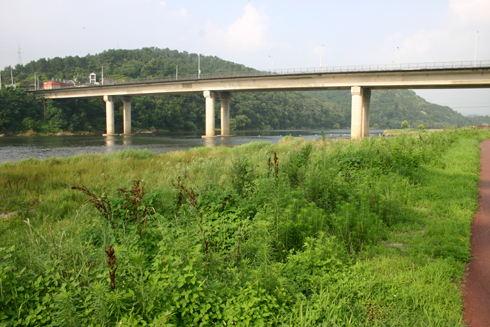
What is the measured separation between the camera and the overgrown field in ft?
10.9

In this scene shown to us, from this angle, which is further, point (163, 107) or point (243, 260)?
point (163, 107)

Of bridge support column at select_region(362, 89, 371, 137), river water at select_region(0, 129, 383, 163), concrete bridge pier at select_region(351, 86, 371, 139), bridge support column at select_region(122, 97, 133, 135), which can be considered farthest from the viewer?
bridge support column at select_region(122, 97, 133, 135)

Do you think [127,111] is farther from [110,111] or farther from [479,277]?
[479,277]

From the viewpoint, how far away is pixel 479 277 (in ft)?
15.5

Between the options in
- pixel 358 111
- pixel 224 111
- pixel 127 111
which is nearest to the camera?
pixel 358 111

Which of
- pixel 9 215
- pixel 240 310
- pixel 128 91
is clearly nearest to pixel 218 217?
pixel 240 310

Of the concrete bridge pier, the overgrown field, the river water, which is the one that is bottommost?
the river water

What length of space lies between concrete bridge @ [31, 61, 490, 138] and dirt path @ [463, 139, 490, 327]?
4523 cm

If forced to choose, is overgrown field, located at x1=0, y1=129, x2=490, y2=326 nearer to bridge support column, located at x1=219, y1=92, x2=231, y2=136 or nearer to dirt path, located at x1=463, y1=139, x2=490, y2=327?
dirt path, located at x1=463, y1=139, x2=490, y2=327

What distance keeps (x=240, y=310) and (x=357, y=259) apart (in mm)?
2378

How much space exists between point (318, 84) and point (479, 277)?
5261 cm

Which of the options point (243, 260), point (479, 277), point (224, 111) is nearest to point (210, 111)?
point (224, 111)

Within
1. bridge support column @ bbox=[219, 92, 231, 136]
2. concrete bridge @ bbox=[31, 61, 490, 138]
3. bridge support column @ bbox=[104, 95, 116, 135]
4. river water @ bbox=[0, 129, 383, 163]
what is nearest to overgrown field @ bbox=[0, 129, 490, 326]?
river water @ bbox=[0, 129, 383, 163]

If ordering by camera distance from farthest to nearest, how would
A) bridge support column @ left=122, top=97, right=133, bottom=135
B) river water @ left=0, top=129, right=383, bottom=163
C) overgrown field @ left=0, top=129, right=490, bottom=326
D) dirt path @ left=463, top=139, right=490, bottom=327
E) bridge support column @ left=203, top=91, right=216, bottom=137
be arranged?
bridge support column @ left=122, top=97, right=133, bottom=135
bridge support column @ left=203, top=91, right=216, bottom=137
river water @ left=0, top=129, right=383, bottom=163
dirt path @ left=463, top=139, right=490, bottom=327
overgrown field @ left=0, top=129, right=490, bottom=326
